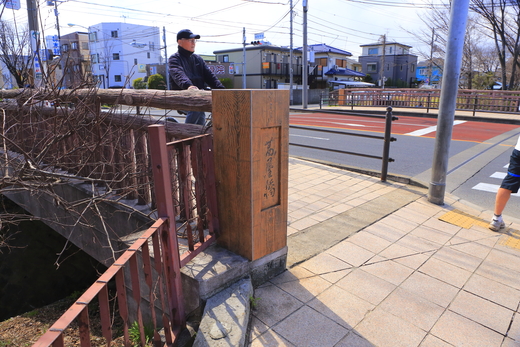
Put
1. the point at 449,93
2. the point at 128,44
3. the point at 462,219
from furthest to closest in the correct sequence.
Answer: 1. the point at 128,44
2. the point at 449,93
3. the point at 462,219

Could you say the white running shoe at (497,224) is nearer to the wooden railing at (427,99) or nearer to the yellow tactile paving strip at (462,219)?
the yellow tactile paving strip at (462,219)

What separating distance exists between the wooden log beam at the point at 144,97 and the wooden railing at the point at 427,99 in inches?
709

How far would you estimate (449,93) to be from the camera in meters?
4.48

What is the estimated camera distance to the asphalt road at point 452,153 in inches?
253

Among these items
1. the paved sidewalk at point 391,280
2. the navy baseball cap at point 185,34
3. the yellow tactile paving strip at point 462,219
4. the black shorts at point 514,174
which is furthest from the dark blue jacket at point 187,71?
the black shorts at point 514,174

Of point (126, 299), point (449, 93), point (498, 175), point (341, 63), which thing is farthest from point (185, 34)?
point (341, 63)

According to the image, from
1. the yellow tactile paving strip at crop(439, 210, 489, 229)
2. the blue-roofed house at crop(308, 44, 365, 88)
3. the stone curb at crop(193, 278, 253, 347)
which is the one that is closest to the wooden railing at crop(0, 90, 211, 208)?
the stone curb at crop(193, 278, 253, 347)

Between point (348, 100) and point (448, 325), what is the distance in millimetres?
22721

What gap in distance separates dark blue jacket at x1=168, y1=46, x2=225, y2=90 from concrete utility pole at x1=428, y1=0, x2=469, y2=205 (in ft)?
9.33

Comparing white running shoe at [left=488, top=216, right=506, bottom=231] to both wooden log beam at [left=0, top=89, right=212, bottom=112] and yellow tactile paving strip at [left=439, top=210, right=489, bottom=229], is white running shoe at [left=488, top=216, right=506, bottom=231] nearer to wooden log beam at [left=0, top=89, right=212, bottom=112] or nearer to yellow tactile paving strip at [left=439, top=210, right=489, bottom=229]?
yellow tactile paving strip at [left=439, top=210, right=489, bottom=229]

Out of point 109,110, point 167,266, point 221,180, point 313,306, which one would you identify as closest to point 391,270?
point 313,306

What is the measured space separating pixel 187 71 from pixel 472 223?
3.84 m

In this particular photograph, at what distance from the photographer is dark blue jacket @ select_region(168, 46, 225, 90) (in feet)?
12.5

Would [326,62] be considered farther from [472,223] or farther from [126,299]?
[126,299]
